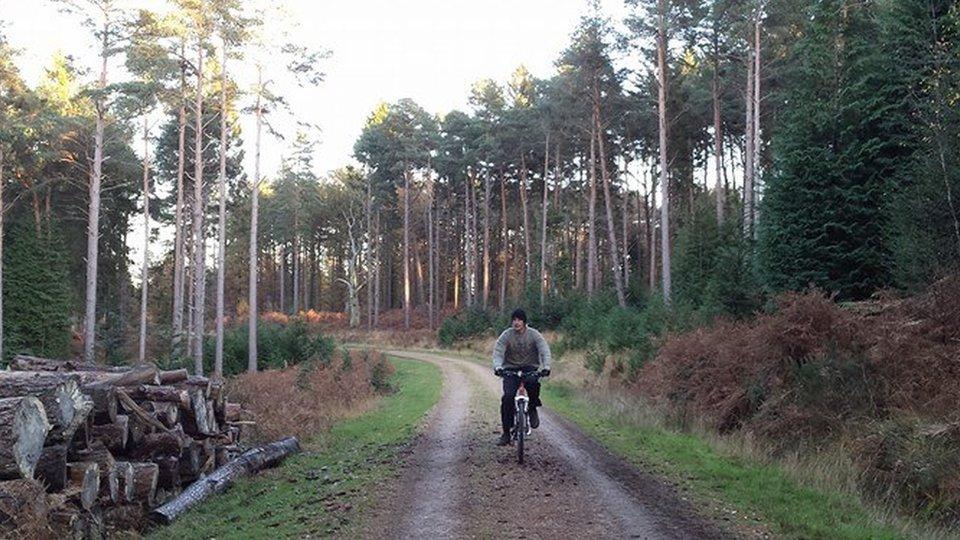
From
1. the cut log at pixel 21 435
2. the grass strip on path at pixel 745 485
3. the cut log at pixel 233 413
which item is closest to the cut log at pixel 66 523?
the cut log at pixel 21 435

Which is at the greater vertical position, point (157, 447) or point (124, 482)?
point (157, 447)

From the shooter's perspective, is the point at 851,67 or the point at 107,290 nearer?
the point at 851,67

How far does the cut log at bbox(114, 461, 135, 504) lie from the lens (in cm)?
920

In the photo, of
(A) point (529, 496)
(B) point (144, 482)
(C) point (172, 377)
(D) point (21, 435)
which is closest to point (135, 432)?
(B) point (144, 482)

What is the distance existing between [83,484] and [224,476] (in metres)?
2.30

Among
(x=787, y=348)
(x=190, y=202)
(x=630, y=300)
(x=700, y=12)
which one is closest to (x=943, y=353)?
(x=787, y=348)

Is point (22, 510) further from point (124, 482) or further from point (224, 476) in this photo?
point (224, 476)

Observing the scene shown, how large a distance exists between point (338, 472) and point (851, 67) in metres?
16.4

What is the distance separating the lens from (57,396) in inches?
332

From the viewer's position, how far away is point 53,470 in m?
8.23

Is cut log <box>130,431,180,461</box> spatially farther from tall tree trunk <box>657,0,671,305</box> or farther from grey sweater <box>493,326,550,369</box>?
tall tree trunk <box>657,0,671,305</box>

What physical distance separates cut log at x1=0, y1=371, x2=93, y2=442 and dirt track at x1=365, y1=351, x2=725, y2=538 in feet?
13.0

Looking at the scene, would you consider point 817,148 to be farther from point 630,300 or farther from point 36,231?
point 36,231

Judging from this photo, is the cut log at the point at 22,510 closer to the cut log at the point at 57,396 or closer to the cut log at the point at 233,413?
the cut log at the point at 57,396
